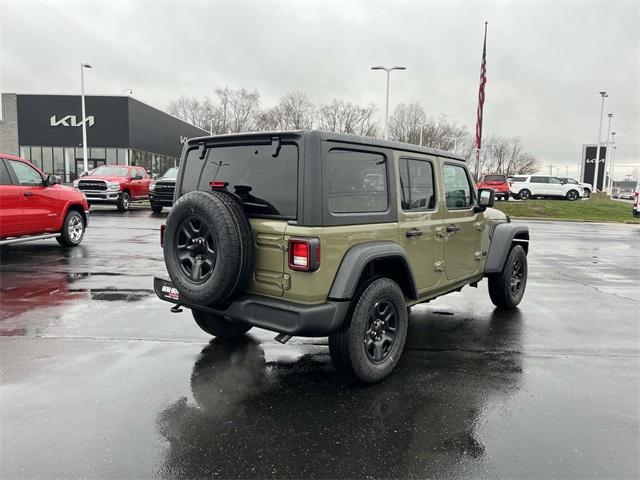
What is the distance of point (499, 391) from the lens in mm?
3854

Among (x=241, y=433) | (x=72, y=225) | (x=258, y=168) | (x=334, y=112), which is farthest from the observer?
(x=334, y=112)

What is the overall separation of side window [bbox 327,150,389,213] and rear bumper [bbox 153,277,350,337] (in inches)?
28.9

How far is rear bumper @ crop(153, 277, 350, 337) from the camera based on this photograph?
3.40 metres

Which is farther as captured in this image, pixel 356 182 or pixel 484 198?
pixel 484 198

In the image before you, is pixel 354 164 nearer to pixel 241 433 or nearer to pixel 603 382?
pixel 241 433

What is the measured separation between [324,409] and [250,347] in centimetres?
142

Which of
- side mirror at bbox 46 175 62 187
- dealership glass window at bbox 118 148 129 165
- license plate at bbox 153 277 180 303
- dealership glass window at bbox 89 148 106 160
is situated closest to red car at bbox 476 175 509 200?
dealership glass window at bbox 118 148 129 165

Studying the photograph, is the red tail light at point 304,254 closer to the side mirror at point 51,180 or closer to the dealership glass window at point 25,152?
the side mirror at point 51,180

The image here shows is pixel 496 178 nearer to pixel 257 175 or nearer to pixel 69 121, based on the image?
pixel 69 121

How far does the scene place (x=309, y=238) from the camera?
11.2ft

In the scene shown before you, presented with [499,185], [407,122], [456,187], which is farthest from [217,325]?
[407,122]

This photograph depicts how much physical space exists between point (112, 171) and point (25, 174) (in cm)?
1258

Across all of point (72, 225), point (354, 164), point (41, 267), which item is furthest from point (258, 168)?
point (72, 225)

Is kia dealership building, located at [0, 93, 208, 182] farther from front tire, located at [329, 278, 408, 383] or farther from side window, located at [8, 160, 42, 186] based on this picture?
front tire, located at [329, 278, 408, 383]
